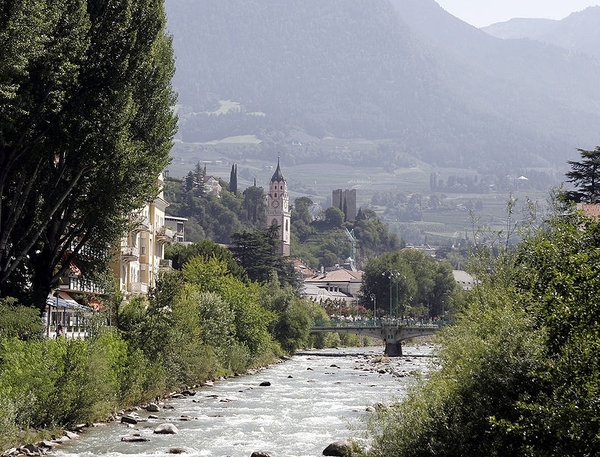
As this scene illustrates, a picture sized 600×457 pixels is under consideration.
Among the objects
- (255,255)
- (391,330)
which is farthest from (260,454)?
(255,255)

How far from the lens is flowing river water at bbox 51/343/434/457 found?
128 feet

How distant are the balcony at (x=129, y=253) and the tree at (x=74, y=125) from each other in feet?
102

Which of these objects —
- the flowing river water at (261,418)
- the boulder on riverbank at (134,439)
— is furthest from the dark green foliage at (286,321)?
the boulder on riverbank at (134,439)

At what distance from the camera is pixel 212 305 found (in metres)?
80.7

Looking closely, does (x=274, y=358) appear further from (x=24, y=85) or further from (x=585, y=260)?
(x=585, y=260)

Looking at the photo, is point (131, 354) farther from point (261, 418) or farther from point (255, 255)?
A: point (255, 255)

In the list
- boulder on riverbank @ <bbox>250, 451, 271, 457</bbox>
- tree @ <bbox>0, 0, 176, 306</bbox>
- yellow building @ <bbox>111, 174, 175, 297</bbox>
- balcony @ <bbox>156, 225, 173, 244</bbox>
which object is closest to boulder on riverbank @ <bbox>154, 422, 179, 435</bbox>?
boulder on riverbank @ <bbox>250, 451, 271, 457</bbox>

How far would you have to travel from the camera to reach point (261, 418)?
50.8 metres

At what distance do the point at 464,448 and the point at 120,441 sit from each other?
19341 mm

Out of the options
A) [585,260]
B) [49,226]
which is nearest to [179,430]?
[49,226]

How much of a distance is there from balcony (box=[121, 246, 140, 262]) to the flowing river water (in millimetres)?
13190

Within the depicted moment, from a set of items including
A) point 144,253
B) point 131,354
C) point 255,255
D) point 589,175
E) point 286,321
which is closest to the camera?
point 131,354

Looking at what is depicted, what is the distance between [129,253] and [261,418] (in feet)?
116

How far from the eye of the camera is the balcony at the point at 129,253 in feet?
269
